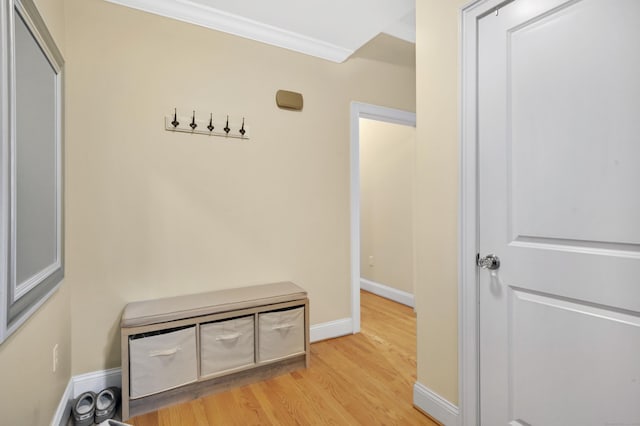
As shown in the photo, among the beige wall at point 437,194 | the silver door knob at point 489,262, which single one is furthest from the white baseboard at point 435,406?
the silver door knob at point 489,262

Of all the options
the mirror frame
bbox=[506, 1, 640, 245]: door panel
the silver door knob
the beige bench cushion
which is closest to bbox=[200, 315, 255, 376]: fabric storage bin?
the beige bench cushion

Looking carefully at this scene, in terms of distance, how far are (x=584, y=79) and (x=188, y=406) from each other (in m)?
2.50

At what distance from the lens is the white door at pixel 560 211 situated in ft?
3.49

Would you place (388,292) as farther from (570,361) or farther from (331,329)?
(570,361)

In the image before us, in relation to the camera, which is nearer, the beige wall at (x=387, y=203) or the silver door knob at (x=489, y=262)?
the silver door knob at (x=489, y=262)

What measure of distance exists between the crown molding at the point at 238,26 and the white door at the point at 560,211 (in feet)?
4.89

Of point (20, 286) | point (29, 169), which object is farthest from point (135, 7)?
point (20, 286)

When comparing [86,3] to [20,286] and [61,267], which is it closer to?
[61,267]

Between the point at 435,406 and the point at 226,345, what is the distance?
1272 mm

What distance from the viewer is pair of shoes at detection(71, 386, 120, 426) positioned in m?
1.70

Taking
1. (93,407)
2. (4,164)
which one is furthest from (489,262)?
(93,407)

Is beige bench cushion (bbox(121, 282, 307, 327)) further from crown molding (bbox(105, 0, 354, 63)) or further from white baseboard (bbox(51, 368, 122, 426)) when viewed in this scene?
crown molding (bbox(105, 0, 354, 63))

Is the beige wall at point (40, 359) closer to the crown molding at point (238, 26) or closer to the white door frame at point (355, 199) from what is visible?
the crown molding at point (238, 26)

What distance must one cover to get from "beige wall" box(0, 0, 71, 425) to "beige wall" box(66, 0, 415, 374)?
0.19m
